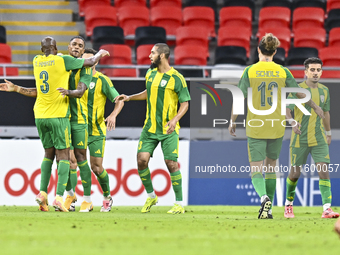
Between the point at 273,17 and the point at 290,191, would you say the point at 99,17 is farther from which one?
the point at 290,191

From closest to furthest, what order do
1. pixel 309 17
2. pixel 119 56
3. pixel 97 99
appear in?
pixel 97 99
pixel 119 56
pixel 309 17

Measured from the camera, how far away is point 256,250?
319cm

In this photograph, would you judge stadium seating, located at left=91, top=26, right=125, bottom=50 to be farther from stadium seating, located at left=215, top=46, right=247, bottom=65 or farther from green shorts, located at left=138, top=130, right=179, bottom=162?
green shorts, located at left=138, top=130, right=179, bottom=162

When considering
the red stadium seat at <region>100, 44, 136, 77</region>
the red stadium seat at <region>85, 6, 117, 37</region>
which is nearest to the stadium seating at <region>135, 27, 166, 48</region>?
the red stadium seat at <region>100, 44, 136, 77</region>

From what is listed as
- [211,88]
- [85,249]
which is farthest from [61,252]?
[211,88]

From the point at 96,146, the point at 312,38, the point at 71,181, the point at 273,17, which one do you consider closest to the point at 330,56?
the point at 312,38

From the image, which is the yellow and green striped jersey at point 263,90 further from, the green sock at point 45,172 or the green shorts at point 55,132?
the green sock at point 45,172

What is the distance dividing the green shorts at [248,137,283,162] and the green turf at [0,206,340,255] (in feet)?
2.73

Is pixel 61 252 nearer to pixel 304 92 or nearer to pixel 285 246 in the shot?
pixel 285 246

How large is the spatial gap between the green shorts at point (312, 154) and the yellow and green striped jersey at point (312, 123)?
0.05 meters

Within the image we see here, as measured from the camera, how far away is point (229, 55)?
11391 mm

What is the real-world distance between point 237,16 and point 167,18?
170 cm

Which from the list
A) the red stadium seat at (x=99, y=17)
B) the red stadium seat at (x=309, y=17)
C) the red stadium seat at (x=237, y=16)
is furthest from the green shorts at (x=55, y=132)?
the red stadium seat at (x=309, y=17)

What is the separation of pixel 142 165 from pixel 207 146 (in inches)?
103
